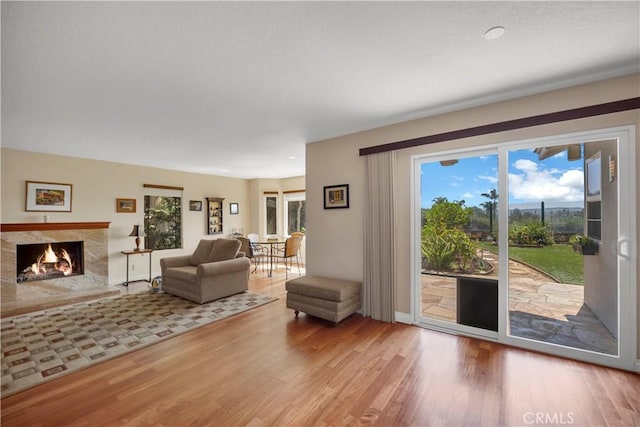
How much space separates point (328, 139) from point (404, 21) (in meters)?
2.39

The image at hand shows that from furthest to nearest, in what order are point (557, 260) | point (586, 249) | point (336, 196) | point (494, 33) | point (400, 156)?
1. point (336, 196)
2. point (400, 156)
3. point (557, 260)
4. point (586, 249)
5. point (494, 33)

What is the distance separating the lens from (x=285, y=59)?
1987 millimetres

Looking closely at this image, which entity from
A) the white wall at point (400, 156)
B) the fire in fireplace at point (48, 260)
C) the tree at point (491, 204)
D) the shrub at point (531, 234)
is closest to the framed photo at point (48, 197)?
the fire in fireplace at point (48, 260)

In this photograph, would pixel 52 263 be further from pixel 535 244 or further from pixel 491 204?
pixel 535 244

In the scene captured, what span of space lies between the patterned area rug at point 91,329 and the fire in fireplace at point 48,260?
1.14 meters

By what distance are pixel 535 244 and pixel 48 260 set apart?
23.4 ft

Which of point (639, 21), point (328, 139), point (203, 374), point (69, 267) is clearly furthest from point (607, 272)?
point (69, 267)

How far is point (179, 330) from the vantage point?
10.2ft

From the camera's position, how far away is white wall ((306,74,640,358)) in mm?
2336

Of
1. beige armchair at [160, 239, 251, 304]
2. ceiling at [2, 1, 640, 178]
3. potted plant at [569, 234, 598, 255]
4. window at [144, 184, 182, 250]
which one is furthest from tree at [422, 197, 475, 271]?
window at [144, 184, 182, 250]

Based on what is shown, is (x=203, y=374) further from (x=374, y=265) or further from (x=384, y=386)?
(x=374, y=265)

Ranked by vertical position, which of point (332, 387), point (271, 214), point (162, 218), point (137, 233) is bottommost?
point (332, 387)

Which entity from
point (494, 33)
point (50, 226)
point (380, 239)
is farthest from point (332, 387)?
point (50, 226)

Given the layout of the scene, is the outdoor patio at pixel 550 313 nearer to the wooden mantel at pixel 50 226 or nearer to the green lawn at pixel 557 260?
the green lawn at pixel 557 260
